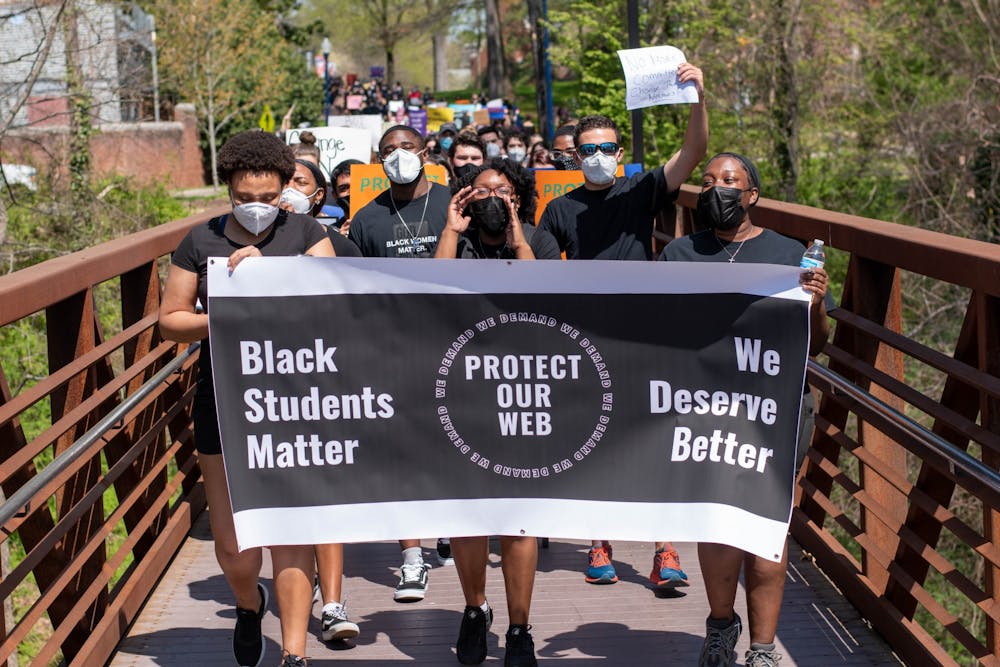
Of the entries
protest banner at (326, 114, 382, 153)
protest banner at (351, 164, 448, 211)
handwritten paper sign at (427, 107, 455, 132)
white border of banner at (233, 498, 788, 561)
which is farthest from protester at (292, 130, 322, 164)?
handwritten paper sign at (427, 107, 455, 132)

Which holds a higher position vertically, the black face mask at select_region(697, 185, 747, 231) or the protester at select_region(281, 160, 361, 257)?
the black face mask at select_region(697, 185, 747, 231)

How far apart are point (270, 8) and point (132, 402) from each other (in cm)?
4790

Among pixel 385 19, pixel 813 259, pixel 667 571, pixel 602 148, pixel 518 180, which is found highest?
pixel 385 19

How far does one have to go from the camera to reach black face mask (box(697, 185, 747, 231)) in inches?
178

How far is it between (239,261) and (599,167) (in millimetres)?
2140

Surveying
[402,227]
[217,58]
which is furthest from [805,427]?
[217,58]

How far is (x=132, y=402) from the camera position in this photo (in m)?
4.91

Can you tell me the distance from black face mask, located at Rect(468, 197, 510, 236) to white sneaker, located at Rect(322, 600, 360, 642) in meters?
1.61

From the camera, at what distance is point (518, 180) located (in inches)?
216

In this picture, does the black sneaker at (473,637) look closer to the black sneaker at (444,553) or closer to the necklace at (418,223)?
the black sneaker at (444,553)

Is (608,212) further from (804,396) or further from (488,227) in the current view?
(804,396)

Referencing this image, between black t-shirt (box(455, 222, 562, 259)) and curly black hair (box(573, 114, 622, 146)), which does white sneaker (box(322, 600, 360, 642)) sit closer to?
black t-shirt (box(455, 222, 562, 259))

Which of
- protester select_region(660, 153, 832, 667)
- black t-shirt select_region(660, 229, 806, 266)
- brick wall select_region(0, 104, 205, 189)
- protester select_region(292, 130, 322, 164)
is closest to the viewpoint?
protester select_region(660, 153, 832, 667)

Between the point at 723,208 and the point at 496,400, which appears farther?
the point at 723,208
